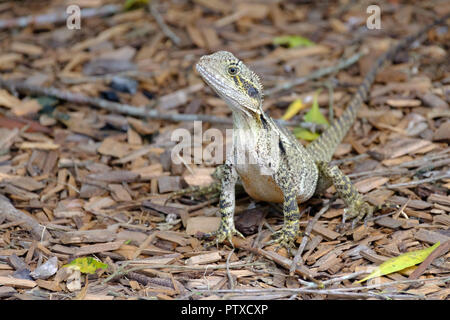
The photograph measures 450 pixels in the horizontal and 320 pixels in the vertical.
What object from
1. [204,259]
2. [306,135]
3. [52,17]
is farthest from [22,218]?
[52,17]

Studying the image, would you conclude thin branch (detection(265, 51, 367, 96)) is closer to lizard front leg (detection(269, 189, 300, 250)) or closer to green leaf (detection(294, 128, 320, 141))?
green leaf (detection(294, 128, 320, 141))

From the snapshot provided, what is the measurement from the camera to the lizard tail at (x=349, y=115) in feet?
21.4

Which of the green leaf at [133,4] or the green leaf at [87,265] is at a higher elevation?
the green leaf at [133,4]

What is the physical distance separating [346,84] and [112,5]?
4.60 meters

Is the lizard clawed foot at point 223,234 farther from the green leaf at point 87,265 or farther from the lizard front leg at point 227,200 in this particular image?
the green leaf at point 87,265

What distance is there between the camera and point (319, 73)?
27.3ft

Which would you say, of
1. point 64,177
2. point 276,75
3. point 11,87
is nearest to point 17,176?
point 64,177

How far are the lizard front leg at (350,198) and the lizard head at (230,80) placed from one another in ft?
4.01

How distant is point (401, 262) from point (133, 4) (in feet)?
22.9

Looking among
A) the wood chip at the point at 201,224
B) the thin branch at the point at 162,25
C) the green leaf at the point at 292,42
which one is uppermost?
the thin branch at the point at 162,25

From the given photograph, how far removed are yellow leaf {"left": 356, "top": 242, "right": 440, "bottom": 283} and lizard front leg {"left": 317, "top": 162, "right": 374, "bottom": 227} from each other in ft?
2.42

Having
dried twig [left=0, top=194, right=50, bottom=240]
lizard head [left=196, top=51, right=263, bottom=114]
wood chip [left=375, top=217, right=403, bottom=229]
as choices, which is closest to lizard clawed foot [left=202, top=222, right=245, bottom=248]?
lizard head [left=196, top=51, right=263, bottom=114]

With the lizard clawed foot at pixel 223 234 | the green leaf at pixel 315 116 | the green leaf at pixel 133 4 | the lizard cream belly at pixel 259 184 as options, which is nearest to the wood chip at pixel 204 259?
the lizard clawed foot at pixel 223 234

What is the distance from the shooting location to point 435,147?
658cm
